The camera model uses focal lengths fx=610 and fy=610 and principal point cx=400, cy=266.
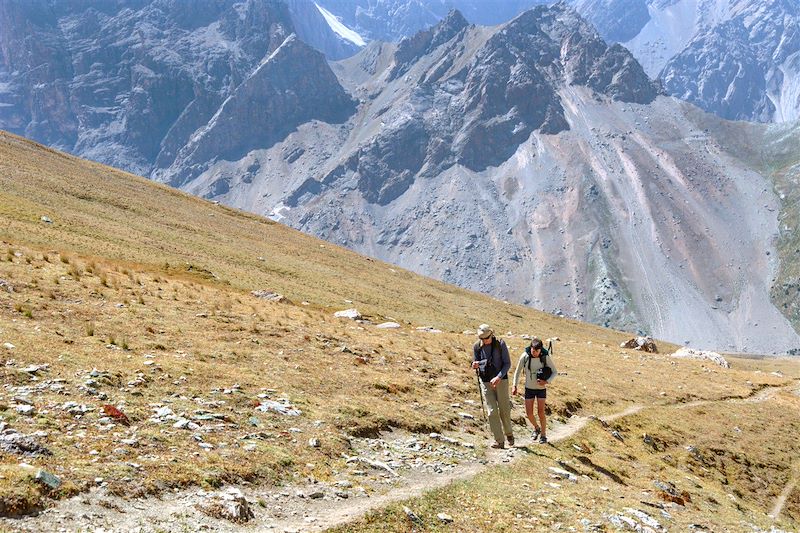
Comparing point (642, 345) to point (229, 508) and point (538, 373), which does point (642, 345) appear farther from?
point (229, 508)

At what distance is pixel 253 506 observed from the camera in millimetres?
12188

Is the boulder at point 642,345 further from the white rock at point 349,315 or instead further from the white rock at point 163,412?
the white rock at point 163,412

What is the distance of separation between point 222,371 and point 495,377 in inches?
349

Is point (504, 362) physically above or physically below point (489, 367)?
above

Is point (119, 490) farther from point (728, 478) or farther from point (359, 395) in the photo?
point (728, 478)

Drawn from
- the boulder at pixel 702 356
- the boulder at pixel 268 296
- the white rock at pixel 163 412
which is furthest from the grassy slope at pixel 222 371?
the boulder at pixel 702 356

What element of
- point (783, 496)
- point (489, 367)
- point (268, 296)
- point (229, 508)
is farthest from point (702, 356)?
point (229, 508)

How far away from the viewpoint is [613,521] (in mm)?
15500

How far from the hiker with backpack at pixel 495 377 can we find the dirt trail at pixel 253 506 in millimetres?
4228

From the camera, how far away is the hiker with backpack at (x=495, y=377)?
787 inches

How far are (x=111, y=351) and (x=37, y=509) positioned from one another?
992 centimetres

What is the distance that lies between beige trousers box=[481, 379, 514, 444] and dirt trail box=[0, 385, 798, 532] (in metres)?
4.19

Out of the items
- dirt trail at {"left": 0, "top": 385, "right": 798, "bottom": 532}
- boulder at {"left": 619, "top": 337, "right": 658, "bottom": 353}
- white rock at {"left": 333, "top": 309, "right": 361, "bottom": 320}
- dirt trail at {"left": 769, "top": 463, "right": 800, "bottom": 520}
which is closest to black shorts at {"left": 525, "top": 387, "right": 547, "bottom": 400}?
dirt trail at {"left": 0, "top": 385, "right": 798, "bottom": 532}

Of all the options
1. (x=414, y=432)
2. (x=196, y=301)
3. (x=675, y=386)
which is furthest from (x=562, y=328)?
(x=414, y=432)
